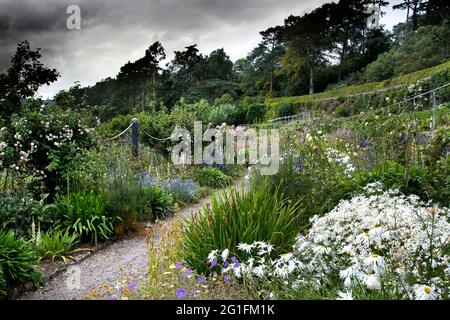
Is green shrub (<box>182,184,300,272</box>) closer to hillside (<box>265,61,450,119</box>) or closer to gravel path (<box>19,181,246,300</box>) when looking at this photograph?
gravel path (<box>19,181,246,300</box>)

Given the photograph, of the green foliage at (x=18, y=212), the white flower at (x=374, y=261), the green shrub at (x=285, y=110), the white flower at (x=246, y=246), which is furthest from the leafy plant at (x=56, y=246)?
the green shrub at (x=285, y=110)

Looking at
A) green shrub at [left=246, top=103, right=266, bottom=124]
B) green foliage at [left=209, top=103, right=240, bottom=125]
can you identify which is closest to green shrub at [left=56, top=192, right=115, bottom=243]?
green foliage at [left=209, top=103, right=240, bottom=125]

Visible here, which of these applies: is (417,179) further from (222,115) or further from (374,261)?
(222,115)

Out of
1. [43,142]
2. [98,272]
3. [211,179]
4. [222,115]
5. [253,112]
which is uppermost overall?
[253,112]

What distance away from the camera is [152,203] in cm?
568

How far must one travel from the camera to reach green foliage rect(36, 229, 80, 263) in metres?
→ 3.92

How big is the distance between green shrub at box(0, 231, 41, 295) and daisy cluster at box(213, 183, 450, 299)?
198cm

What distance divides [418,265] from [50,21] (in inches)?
206

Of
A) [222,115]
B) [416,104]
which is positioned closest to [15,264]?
[416,104]

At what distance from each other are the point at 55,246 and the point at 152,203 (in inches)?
71.0

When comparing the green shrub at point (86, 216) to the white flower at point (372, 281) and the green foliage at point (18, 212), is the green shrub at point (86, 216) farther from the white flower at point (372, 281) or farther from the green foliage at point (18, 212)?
the white flower at point (372, 281)

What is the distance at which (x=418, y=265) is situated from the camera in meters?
2.22

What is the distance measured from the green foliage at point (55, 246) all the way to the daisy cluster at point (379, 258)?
7.94 ft
